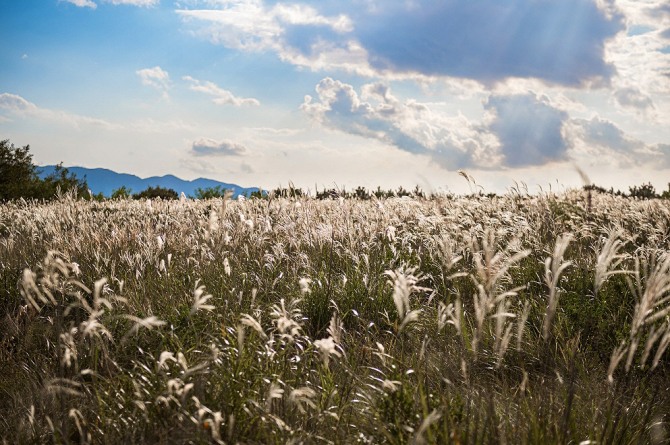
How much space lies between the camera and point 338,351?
4.36 metres

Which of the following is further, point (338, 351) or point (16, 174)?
point (16, 174)

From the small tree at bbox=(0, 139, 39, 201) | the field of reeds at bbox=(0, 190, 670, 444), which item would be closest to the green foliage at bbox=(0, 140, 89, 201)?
the small tree at bbox=(0, 139, 39, 201)

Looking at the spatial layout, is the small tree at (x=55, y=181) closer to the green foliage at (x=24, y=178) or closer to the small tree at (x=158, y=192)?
the green foliage at (x=24, y=178)

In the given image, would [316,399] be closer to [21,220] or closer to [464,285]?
[464,285]

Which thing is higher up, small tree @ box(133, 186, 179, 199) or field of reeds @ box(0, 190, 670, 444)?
small tree @ box(133, 186, 179, 199)

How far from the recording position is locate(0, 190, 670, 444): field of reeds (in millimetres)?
2387

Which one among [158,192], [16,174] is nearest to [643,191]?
[158,192]

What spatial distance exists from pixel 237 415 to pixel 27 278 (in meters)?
1.17

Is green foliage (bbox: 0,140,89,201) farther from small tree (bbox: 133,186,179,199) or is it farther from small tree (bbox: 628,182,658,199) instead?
small tree (bbox: 628,182,658,199)

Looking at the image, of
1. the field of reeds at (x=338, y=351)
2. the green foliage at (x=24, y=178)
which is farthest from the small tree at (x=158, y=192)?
the field of reeds at (x=338, y=351)

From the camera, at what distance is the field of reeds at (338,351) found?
2387 millimetres

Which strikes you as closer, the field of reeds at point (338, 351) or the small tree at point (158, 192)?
the field of reeds at point (338, 351)

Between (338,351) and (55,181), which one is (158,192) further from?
(338,351)

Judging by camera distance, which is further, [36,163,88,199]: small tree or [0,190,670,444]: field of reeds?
[36,163,88,199]: small tree
